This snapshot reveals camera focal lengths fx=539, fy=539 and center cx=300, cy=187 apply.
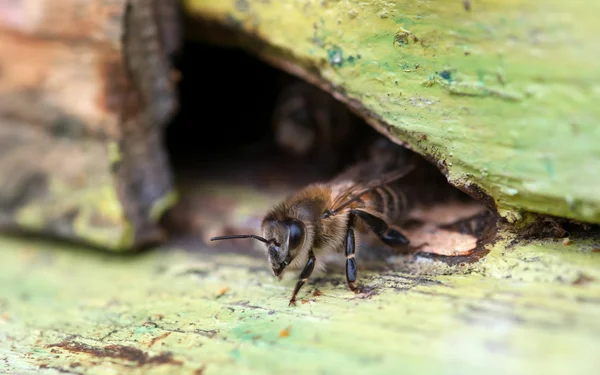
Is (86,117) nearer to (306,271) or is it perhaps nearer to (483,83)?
(306,271)

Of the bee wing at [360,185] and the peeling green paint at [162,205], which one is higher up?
the bee wing at [360,185]

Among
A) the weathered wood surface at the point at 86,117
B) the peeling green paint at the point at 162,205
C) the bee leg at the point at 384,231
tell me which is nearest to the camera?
the bee leg at the point at 384,231

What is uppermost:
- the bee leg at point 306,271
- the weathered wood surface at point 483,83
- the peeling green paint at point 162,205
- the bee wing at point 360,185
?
the weathered wood surface at point 483,83

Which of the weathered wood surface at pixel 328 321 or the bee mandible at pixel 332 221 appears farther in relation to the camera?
the bee mandible at pixel 332 221

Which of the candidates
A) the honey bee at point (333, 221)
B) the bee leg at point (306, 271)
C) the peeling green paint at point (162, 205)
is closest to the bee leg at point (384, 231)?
the honey bee at point (333, 221)

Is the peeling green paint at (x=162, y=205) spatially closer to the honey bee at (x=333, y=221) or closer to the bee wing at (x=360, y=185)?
the honey bee at (x=333, y=221)

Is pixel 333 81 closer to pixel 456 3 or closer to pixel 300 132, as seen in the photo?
pixel 456 3

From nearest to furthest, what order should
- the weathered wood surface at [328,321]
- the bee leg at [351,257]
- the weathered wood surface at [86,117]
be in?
the weathered wood surface at [328,321]
the bee leg at [351,257]
the weathered wood surface at [86,117]
